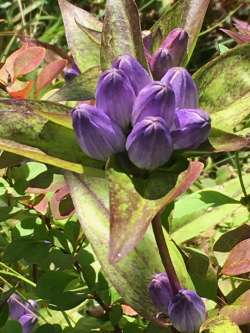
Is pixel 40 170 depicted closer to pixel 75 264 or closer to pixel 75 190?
pixel 75 264

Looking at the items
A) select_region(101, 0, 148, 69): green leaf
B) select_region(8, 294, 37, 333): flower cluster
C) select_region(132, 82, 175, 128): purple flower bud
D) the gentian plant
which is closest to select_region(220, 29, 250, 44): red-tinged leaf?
the gentian plant

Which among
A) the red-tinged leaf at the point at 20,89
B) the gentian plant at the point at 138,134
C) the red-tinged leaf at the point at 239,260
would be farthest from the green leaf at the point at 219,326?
the red-tinged leaf at the point at 20,89

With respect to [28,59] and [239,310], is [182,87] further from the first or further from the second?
[28,59]

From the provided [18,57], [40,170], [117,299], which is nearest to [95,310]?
[117,299]

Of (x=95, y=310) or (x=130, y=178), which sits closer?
(x=130, y=178)

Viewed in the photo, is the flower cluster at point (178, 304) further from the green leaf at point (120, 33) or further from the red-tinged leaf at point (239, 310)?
the green leaf at point (120, 33)

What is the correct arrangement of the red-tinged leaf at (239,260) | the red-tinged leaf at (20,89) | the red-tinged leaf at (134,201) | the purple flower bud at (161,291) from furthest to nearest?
the red-tinged leaf at (20,89) < the red-tinged leaf at (239,260) < the purple flower bud at (161,291) < the red-tinged leaf at (134,201)

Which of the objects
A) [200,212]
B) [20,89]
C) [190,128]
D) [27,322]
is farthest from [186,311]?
[20,89]
